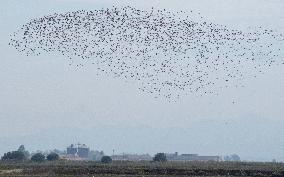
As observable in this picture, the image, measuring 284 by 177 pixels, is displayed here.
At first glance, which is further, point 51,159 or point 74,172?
point 51,159

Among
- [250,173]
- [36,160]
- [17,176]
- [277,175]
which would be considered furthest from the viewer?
[36,160]

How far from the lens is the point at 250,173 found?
9575 cm

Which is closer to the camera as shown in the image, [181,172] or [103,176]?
[103,176]

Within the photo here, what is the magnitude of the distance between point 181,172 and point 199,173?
3709 mm

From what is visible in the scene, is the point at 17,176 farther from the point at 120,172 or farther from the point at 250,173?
the point at 250,173

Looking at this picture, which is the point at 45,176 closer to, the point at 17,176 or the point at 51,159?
the point at 17,176

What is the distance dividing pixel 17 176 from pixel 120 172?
21.0 metres

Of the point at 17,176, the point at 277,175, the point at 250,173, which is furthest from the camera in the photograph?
the point at 250,173

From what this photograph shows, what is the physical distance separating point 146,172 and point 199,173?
9.40 metres

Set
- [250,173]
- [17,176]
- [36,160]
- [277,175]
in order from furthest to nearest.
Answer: [36,160]
[250,173]
[277,175]
[17,176]

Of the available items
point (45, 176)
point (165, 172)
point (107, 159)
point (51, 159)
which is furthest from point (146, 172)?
point (51, 159)

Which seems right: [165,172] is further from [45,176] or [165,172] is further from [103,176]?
[45,176]

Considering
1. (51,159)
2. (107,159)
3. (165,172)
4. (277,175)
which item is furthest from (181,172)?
(51,159)

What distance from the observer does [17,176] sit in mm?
81250
